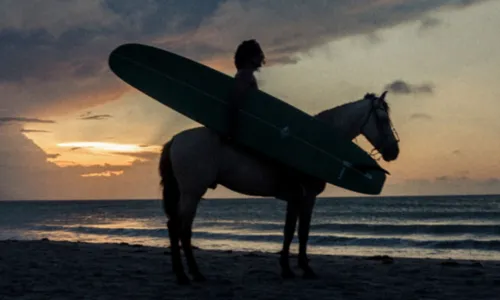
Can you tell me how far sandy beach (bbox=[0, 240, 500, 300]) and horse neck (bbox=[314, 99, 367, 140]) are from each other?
1667mm

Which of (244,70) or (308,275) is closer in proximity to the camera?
(244,70)

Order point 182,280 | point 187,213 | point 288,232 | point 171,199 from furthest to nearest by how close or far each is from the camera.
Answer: point 288,232, point 171,199, point 182,280, point 187,213

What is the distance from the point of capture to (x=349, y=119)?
6609 mm

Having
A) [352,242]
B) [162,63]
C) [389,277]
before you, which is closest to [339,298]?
[389,277]

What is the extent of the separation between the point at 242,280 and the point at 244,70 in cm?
235

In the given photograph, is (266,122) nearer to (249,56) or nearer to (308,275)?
(249,56)

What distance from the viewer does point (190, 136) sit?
6.12m

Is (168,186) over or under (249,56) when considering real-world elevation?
under

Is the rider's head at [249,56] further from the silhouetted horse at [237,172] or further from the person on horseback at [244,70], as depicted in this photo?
the silhouetted horse at [237,172]

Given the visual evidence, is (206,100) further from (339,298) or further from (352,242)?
Result: (352,242)

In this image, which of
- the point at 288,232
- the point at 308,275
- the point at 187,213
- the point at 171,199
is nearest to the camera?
the point at 187,213

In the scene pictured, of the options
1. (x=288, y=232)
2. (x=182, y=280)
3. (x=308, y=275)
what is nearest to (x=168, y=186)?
(x=182, y=280)

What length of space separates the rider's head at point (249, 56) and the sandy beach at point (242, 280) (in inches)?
93.1

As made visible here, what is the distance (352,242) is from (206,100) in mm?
13989
